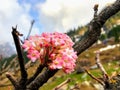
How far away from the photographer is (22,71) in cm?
388

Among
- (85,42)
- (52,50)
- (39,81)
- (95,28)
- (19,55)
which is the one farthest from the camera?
(95,28)

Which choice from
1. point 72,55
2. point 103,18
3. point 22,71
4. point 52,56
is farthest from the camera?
point 103,18

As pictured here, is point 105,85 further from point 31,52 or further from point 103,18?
point 31,52

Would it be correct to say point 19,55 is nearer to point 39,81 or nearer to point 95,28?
point 39,81


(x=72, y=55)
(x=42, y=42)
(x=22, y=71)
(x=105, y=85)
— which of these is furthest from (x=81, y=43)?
(x=105, y=85)

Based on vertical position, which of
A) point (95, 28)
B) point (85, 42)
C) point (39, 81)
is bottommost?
point (39, 81)

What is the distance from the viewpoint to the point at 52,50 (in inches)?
167

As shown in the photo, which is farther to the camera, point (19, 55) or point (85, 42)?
point (85, 42)

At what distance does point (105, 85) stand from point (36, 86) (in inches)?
114

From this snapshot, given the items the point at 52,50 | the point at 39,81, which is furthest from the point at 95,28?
the point at 39,81

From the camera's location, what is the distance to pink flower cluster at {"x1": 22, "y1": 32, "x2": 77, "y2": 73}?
4172mm

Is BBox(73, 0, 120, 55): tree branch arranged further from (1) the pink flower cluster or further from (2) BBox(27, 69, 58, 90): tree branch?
(2) BBox(27, 69, 58, 90): tree branch

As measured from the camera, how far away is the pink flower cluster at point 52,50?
4.17 m

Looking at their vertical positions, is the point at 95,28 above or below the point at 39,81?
above
